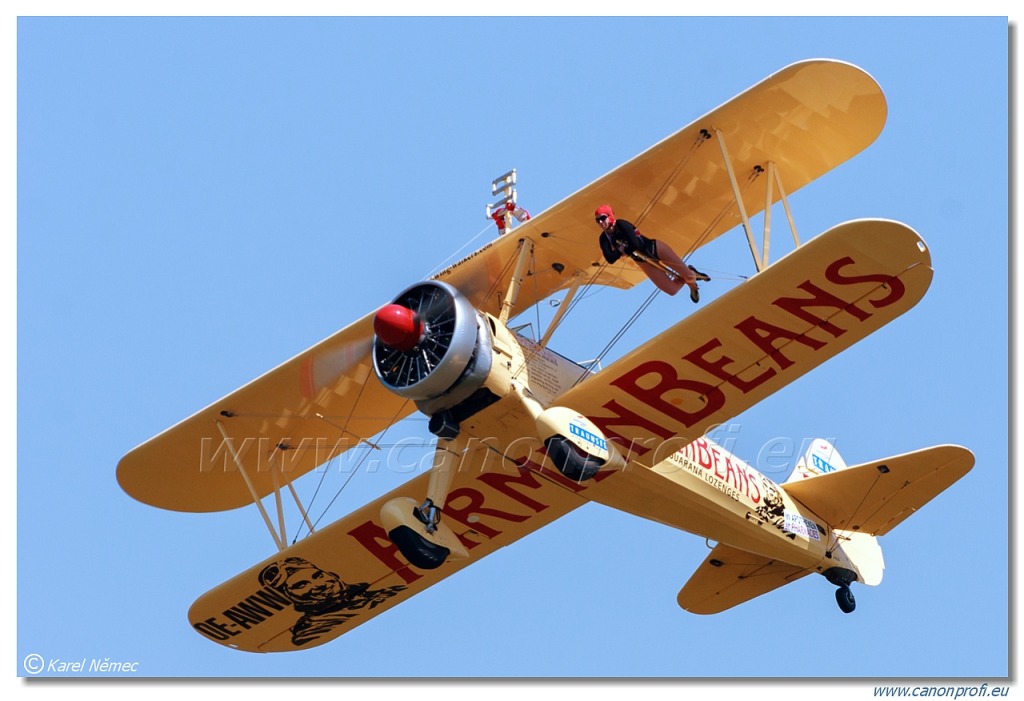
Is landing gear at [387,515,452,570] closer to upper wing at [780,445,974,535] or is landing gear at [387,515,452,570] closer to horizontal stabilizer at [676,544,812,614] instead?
horizontal stabilizer at [676,544,812,614]

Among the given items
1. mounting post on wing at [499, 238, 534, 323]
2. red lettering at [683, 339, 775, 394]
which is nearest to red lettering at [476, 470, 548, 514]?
mounting post on wing at [499, 238, 534, 323]

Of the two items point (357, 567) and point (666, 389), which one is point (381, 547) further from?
point (666, 389)

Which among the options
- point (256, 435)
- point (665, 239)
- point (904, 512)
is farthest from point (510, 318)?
point (904, 512)

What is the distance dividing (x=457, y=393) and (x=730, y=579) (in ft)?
14.9

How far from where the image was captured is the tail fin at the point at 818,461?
60.6ft

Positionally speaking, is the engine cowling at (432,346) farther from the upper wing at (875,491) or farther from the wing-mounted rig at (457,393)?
the upper wing at (875,491)

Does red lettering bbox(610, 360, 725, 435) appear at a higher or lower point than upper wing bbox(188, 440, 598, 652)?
lower

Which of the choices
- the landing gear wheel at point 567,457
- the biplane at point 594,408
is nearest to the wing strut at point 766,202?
the biplane at point 594,408

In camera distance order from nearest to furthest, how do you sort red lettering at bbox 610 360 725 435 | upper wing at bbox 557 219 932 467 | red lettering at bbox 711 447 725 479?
upper wing at bbox 557 219 932 467
red lettering at bbox 610 360 725 435
red lettering at bbox 711 447 725 479

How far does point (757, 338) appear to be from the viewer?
1419cm

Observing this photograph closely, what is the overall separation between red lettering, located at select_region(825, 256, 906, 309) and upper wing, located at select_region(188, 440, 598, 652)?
10.2 feet

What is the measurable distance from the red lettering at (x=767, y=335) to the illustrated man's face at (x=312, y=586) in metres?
4.75

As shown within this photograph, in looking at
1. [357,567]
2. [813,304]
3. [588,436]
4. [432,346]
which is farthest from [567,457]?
[357,567]

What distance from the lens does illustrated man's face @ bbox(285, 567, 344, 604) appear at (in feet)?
54.5
